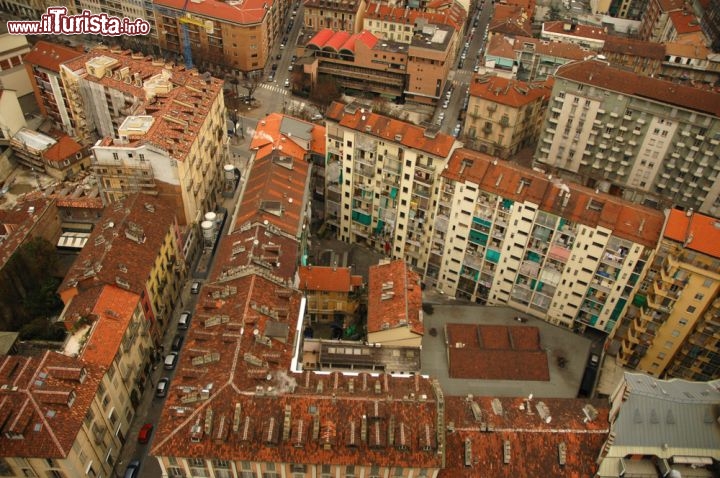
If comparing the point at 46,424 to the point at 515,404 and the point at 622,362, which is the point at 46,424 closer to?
the point at 515,404

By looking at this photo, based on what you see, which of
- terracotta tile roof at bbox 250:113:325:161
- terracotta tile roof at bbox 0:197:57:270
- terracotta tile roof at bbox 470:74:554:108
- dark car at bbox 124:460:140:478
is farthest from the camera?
terracotta tile roof at bbox 470:74:554:108

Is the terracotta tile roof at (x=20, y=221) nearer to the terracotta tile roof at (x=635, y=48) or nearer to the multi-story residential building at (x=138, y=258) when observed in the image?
the multi-story residential building at (x=138, y=258)

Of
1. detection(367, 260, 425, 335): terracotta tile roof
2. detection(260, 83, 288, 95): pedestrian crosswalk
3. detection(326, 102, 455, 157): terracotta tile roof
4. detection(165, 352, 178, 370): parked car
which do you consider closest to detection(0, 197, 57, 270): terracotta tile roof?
detection(165, 352, 178, 370): parked car

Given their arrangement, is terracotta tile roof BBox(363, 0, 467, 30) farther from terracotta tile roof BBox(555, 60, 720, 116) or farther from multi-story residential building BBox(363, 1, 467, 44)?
terracotta tile roof BBox(555, 60, 720, 116)

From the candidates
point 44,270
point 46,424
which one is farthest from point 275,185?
point 46,424

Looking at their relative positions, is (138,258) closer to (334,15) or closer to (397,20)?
(397,20)

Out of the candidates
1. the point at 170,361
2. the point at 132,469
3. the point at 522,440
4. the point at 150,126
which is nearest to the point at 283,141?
the point at 150,126
